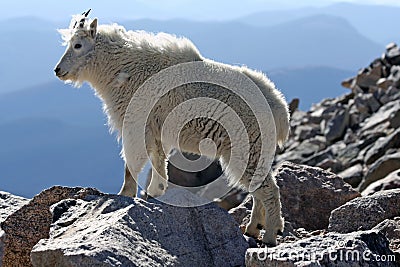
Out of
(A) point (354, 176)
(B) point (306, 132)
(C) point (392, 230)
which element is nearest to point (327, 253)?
(C) point (392, 230)

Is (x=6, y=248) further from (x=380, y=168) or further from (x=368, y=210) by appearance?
(x=380, y=168)

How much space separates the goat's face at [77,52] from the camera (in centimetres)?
841

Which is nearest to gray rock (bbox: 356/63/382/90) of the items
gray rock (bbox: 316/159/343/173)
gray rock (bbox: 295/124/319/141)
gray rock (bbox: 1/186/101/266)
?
gray rock (bbox: 295/124/319/141)

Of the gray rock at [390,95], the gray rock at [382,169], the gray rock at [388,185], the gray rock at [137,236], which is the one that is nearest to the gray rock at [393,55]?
the gray rock at [390,95]

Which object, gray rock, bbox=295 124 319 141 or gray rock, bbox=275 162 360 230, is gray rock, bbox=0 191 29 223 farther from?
gray rock, bbox=295 124 319 141

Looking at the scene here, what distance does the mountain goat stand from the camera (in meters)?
7.62

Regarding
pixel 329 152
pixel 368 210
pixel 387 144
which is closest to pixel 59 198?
pixel 368 210

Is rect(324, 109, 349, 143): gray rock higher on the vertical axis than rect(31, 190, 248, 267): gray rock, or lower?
higher

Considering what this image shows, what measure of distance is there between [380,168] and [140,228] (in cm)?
1351

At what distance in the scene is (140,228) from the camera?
5.44 meters

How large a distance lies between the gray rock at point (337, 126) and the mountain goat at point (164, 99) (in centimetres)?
2233

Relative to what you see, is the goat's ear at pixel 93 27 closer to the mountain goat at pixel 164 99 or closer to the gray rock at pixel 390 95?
the mountain goat at pixel 164 99

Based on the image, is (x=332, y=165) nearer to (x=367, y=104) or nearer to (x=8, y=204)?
(x=367, y=104)

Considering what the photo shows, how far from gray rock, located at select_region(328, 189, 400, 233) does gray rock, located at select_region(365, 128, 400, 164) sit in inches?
563
